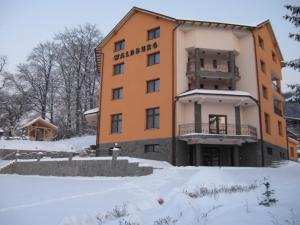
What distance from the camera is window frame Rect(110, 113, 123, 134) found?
92.0 ft

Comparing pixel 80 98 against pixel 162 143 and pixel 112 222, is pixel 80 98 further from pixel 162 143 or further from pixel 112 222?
pixel 112 222

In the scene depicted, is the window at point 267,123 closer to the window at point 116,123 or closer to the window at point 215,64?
the window at point 215,64

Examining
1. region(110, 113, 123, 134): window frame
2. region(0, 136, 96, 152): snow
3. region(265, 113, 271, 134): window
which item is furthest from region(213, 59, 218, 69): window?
region(0, 136, 96, 152): snow

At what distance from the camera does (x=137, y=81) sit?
27.6m

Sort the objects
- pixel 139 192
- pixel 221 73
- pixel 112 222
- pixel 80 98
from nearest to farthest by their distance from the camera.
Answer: pixel 112 222 → pixel 139 192 → pixel 221 73 → pixel 80 98

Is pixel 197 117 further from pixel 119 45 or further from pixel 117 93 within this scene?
pixel 119 45

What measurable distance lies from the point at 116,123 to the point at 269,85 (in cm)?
1406

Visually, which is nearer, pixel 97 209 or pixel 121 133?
pixel 97 209

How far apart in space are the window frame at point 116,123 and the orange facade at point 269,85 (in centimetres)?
1157

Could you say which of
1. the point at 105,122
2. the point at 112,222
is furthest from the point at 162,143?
the point at 112,222

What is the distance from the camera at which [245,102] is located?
2552 centimetres

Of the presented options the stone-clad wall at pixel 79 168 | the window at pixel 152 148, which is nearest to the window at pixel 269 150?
the window at pixel 152 148

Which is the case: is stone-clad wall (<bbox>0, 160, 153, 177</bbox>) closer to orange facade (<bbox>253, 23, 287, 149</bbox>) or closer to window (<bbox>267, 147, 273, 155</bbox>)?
orange facade (<bbox>253, 23, 287, 149</bbox>)

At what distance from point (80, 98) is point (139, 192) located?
3066cm
